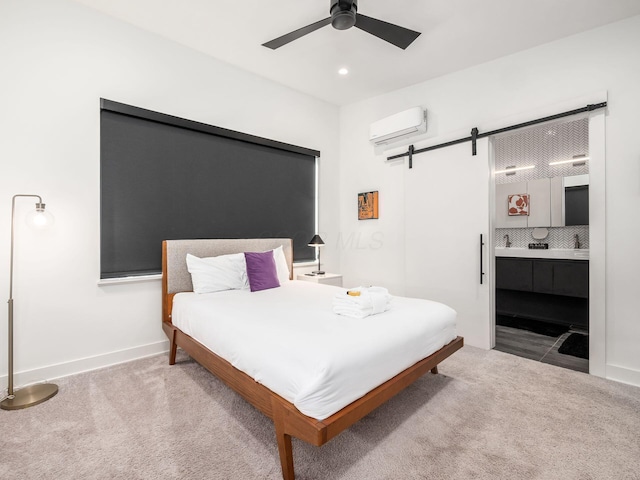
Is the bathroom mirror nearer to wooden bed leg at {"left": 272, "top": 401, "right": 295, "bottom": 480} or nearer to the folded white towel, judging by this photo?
the folded white towel

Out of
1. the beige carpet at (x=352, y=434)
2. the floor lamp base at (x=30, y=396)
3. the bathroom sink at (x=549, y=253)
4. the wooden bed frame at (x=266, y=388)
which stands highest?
the bathroom sink at (x=549, y=253)

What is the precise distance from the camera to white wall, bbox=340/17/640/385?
8.59 feet

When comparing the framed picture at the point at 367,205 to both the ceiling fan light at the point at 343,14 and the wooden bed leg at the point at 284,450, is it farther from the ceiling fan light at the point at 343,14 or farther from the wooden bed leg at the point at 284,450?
the wooden bed leg at the point at 284,450

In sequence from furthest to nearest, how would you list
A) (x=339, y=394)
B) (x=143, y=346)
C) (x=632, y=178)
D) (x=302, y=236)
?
(x=302, y=236) < (x=143, y=346) < (x=632, y=178) < (x=339, y=394)

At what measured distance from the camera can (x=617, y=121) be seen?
105 inches

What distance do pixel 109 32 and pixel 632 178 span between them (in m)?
4.67

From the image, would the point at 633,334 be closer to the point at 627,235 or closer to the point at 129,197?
the point at 627,235

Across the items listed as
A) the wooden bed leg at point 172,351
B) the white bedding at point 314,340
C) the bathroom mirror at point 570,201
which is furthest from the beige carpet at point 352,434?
the bathroom mirror at point 570,201

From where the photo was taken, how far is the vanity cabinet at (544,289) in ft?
13.0

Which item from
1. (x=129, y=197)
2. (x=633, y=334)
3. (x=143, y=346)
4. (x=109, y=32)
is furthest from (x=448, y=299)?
(x=109, y=32)

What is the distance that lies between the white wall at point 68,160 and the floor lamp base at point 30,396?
6.0 inches

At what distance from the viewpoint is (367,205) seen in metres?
4.48

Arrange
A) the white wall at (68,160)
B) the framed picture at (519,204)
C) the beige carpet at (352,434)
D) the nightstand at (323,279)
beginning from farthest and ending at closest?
the framed picture at (519,204), the nightstand at (323,279), the white wall at (68,160), the beige carpet at (352,434)

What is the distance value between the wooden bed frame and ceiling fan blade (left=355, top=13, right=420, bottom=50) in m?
2.34
